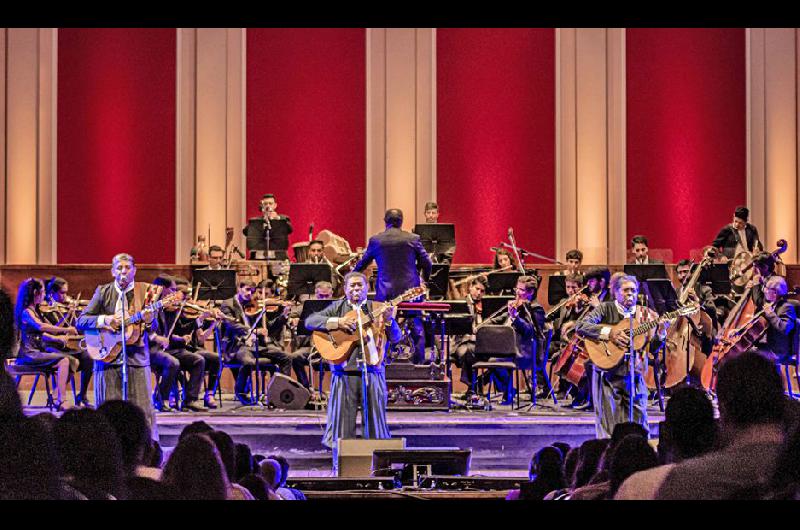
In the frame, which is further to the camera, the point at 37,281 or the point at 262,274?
the point at 262,274

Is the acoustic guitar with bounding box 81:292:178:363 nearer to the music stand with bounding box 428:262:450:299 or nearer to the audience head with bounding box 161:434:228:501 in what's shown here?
the music stand with bounding box 428:262:450:299

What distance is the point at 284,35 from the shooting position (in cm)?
1550

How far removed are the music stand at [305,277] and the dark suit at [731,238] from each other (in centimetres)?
450

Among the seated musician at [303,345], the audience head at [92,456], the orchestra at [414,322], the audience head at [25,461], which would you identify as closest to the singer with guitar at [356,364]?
the orchestra at [414,322]

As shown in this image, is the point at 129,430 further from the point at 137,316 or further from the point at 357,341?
the point at 357,341

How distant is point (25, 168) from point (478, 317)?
7.32 meters

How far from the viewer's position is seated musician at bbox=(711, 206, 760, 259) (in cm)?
1208

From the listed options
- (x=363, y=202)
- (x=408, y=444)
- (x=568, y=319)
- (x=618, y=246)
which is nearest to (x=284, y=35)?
(x=363, y=202)

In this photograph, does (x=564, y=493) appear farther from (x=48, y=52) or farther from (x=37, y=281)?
(x=48, y=52)

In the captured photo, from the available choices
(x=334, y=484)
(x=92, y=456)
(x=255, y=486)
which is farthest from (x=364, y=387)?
(x=92, y=456)

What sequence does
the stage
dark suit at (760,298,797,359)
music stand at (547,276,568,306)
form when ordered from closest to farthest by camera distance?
the stage, dark suit at (760,298,797,359), music stand at (547,276,568,306)

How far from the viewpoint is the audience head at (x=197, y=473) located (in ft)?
12.1

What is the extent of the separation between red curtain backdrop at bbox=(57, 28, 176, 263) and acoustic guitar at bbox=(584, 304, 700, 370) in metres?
8.29

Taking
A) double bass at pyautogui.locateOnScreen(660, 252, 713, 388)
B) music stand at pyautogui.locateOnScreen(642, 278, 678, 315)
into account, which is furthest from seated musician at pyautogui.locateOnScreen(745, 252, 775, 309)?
music stand at pyautogui.locateOnScreen(642, 278, 678, 315)
